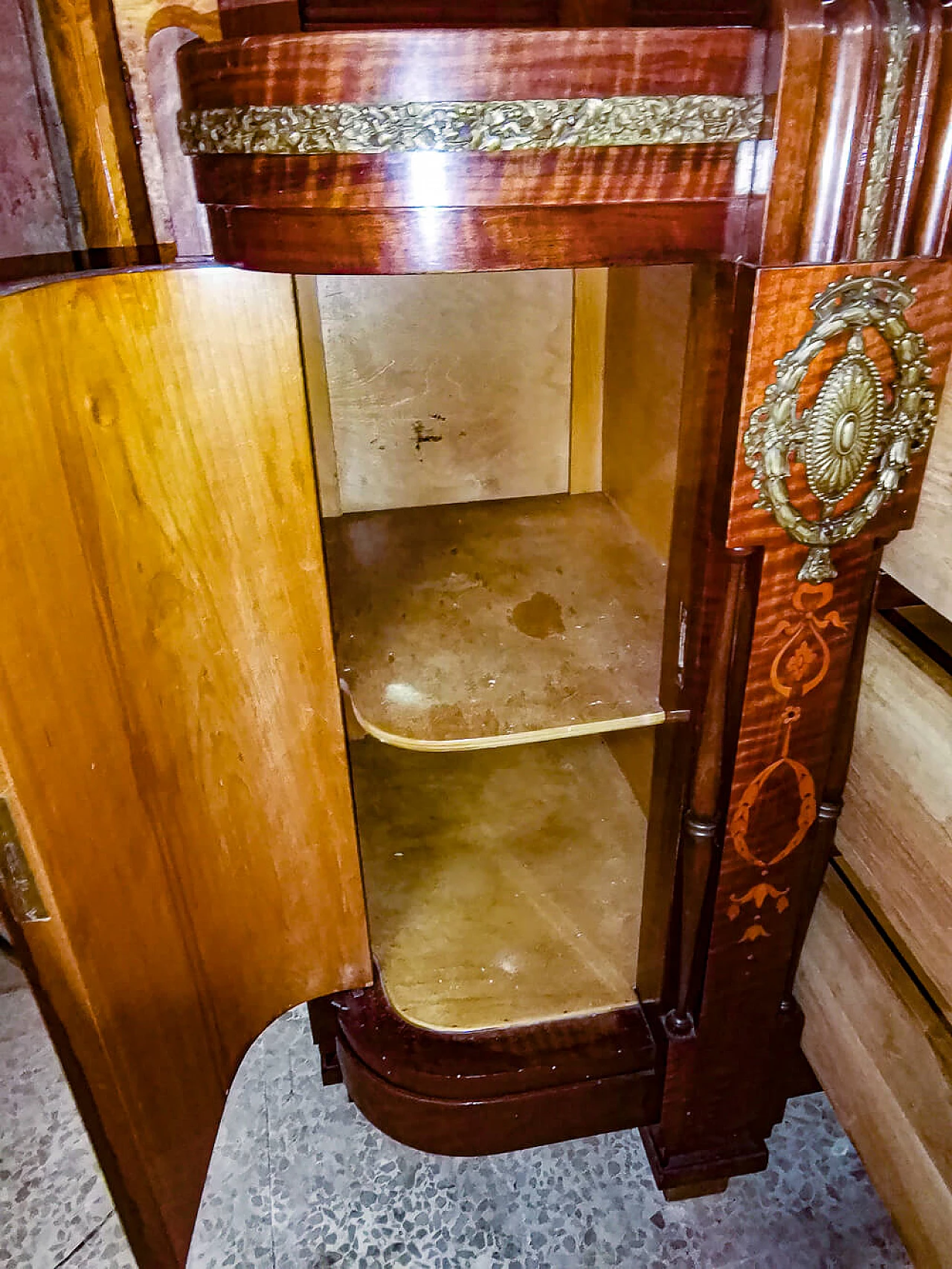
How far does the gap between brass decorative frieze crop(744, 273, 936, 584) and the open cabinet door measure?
341mm

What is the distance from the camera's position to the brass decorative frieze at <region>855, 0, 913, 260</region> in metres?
0.55

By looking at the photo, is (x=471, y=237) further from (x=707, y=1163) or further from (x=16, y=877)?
(x=707, y=1163)

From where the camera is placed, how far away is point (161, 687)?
72cm

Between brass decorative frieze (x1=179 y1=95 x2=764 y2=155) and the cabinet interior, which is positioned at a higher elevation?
brass decorative frieze (x1=179 y1=95 x2=764 y2=155)

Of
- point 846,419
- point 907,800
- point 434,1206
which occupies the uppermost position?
point 846,419

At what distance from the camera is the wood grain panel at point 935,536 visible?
69 centimetres

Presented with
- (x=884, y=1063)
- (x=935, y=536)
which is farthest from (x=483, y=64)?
(x=884, y=1063)

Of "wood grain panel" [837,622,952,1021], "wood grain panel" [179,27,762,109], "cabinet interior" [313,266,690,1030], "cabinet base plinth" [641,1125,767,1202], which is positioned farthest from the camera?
"cabinet base plinth" [641,1125,767,1202]

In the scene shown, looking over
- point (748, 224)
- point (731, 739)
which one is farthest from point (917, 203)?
point (731, 739)

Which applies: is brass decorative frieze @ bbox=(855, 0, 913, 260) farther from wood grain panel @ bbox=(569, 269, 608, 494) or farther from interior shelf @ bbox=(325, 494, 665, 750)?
wood grain panel @ bbox=(569, 269, 608, 494)

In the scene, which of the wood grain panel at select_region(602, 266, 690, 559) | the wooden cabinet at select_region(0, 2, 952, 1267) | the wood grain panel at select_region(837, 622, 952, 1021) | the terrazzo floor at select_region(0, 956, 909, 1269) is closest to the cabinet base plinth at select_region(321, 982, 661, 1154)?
the wooden cabinet at select_region(0, 2, 952, 1267)

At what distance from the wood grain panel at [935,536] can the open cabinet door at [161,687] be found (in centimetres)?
47

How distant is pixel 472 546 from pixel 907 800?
1.82 ft

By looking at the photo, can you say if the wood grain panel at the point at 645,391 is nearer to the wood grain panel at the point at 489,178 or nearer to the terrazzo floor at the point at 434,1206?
the wood grain panel at the point at 489,178
